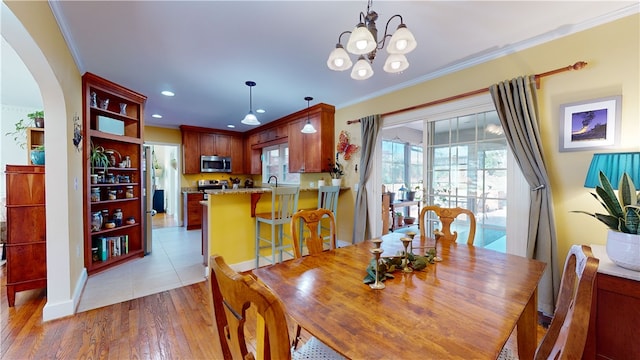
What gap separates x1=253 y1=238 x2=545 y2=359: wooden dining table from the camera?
75 centimetres

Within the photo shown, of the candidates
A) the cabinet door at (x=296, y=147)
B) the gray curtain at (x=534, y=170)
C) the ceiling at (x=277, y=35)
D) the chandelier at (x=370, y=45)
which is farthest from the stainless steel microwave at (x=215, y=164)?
the gray curtain at (x=534, y=170)

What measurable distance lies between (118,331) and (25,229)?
1394 millimetres

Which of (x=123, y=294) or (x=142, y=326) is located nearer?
(x=142, y=326)

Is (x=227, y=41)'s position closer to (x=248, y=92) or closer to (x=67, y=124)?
(x=248, y=92)

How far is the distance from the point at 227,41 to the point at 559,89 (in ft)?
9.57

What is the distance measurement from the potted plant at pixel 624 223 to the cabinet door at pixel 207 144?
21.3ft

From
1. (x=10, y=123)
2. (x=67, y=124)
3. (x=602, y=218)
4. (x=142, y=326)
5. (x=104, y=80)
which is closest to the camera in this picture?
(x=602, y=218)

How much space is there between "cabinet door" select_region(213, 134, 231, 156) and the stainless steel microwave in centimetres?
13

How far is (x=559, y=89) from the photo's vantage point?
6.98 feet

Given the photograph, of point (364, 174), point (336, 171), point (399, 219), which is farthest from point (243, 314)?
point (399, 219)

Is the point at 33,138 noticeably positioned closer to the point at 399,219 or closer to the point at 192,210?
the point at 192,210

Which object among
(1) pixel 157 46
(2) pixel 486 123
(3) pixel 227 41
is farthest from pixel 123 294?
(2) pixel 486 123

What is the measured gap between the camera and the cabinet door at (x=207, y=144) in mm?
6109

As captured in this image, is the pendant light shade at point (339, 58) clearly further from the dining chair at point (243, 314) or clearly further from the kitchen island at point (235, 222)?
the kitchen island at point (235, 222)
